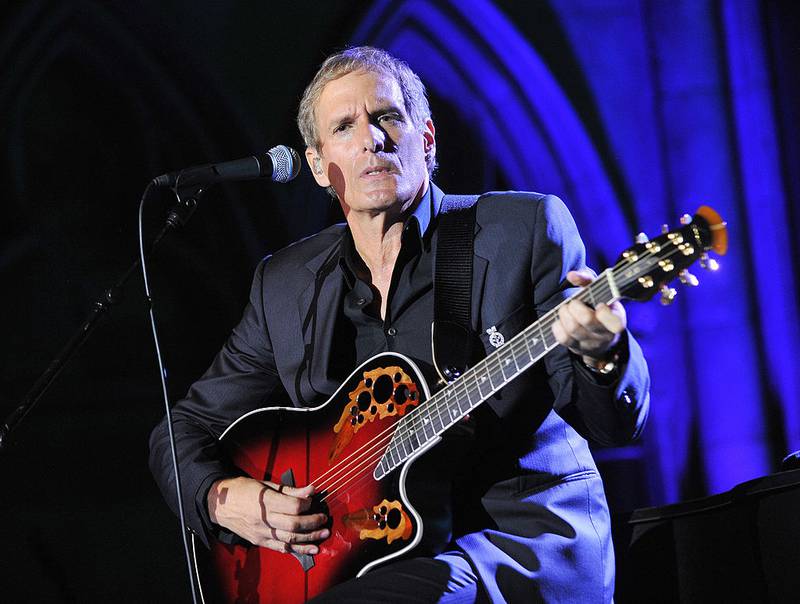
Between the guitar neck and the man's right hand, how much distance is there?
274mm

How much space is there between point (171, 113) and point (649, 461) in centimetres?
267

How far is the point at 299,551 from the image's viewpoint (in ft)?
7.91

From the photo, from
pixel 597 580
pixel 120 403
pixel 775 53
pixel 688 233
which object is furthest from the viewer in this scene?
pixel 120 403

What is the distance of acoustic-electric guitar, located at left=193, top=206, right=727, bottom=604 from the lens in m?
1.88

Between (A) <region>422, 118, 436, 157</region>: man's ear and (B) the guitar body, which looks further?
(A) <region>422, 118, 436, 157</region>: man's ear

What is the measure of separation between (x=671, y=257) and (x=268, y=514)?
4.56ft

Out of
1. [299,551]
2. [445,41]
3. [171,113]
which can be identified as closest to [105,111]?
[171,113]

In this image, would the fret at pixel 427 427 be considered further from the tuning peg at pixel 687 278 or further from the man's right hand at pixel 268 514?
the tuning peg at pixel 687 278

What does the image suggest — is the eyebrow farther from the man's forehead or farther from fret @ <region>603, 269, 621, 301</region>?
fret @ <region>603, 269, 621, 301</region>

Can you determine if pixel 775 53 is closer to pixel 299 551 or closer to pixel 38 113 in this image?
pixel 299 551

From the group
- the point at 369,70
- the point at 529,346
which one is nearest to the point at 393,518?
the point at 529,346

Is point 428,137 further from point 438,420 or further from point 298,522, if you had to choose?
point 298,522

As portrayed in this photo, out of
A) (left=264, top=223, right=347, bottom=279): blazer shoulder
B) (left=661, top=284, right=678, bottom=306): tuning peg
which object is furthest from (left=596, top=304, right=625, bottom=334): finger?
(left=264, top=223, right=347, bottom=279): blazer shoulder

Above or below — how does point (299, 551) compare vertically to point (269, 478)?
below
